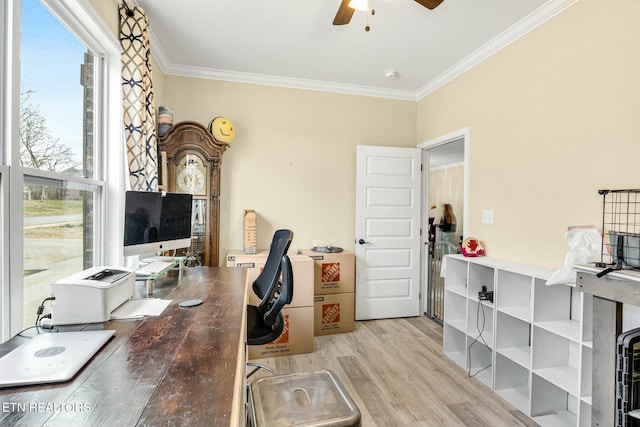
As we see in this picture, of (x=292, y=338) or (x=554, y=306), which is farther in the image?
(x=292, y=338)

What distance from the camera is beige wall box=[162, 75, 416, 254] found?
3.34 meters

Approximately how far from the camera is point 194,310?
1431mm

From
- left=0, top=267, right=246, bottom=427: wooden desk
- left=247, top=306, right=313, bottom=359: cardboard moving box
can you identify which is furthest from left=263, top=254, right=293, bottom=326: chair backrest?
left=247, top=306, right=313, bottom=359: cardboard moving box

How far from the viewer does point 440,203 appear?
7.87 meters

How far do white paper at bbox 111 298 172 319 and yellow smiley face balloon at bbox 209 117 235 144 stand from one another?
1.95 m

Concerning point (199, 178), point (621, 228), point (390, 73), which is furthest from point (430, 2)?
point (199, 178)

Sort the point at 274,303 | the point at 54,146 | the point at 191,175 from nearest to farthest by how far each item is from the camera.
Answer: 1. the point at 54,146
2. the point at 274,303
3. the point at 191,175

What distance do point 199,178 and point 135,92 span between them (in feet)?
3.56

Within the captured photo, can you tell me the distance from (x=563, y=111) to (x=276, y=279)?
2.25 metres

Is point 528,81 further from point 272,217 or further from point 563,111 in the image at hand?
point 272,217

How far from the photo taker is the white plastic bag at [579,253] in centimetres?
176

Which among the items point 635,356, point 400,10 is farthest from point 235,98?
point 635,356

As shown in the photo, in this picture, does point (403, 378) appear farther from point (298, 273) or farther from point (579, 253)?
point (579, 253)

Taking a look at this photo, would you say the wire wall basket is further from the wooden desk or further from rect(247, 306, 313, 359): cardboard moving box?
rect(247, 306, 313, 359): cardboard moving box
